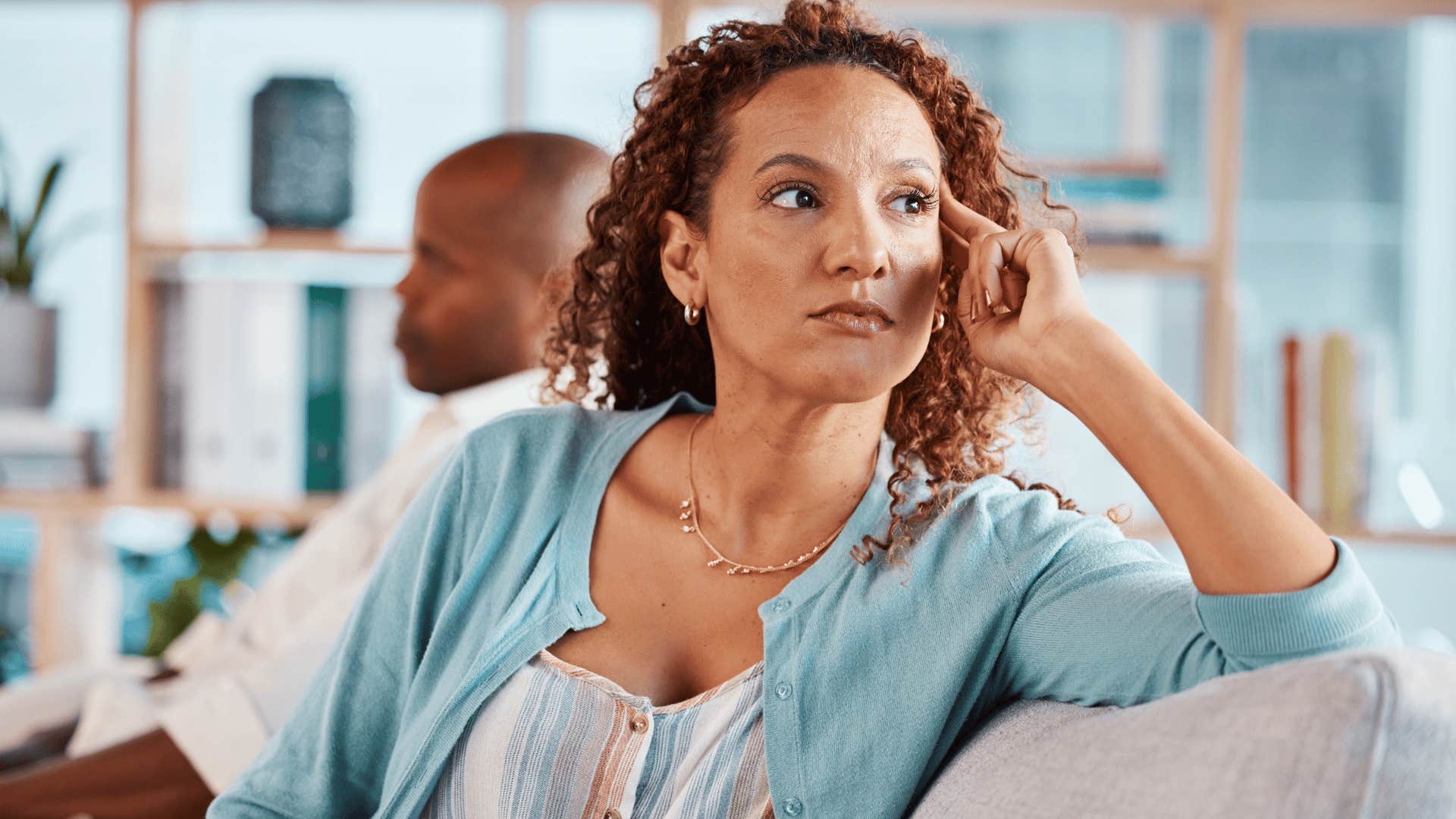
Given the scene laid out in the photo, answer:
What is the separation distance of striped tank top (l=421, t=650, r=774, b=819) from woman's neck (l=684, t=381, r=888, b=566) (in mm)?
138

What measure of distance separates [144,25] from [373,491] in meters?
1.33

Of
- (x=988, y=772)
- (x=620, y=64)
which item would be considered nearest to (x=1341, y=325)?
(x=620, y=64)

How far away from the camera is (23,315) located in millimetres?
2672

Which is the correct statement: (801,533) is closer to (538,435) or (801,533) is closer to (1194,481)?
(538,435)

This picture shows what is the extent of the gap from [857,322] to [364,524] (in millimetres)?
1023

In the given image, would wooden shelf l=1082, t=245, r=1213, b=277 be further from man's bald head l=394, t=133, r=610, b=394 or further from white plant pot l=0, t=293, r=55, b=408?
white plant pot l=0, t=293, r=55, b=408

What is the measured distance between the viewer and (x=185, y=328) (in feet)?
8.56

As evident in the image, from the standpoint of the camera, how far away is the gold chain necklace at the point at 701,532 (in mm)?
1195

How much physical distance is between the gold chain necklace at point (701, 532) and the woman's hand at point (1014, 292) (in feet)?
0.62

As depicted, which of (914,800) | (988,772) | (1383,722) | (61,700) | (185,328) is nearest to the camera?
(1383,722)

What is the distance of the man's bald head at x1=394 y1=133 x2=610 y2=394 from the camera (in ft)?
6.78

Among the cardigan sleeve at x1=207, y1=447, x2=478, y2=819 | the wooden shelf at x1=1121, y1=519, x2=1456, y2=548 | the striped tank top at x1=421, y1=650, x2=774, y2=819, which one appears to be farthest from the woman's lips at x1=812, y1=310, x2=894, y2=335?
the wooden shelf at x1=1121, y1=519, x2=1456, y2=548

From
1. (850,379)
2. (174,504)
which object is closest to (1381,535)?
(850,379)

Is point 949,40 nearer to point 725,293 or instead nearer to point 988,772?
point 725,293
